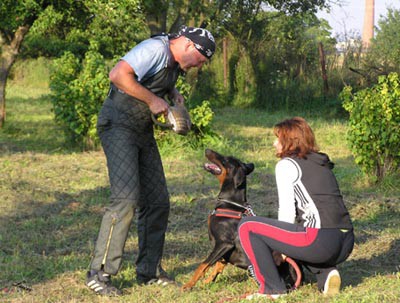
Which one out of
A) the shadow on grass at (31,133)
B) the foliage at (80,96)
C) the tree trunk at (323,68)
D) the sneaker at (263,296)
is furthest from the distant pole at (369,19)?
the sneaker at (263,296)

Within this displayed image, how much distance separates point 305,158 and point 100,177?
5.48 m

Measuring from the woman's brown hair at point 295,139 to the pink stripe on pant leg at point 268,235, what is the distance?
48cm

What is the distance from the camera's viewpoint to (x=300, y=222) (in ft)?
15.4

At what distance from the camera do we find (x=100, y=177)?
966cm

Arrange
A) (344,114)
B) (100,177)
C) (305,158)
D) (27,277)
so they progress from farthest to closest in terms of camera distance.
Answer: (344,114) → (100,177) → (27,277) → (305,158)

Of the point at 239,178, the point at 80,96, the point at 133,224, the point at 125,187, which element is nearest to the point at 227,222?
the point at 239,178

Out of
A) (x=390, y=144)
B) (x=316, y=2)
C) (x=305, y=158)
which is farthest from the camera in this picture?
(x=316, y=2)

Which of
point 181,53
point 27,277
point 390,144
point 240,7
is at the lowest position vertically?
A: point 27,277

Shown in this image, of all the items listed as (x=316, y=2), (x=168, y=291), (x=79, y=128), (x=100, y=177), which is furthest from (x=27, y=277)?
(x=316, y=2)

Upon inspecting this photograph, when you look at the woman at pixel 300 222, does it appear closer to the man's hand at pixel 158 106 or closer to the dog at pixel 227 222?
the dog at pixel 227 222

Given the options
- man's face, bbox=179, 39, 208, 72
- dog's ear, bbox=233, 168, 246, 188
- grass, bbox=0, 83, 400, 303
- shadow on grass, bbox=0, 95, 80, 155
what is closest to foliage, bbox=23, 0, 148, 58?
shadow on grass, bbox=0, 95, 80, 155

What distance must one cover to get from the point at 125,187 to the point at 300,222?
1.18m

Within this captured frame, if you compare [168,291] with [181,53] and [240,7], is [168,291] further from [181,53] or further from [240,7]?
[240,7]

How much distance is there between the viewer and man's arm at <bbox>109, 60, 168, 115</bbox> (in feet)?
14.9
